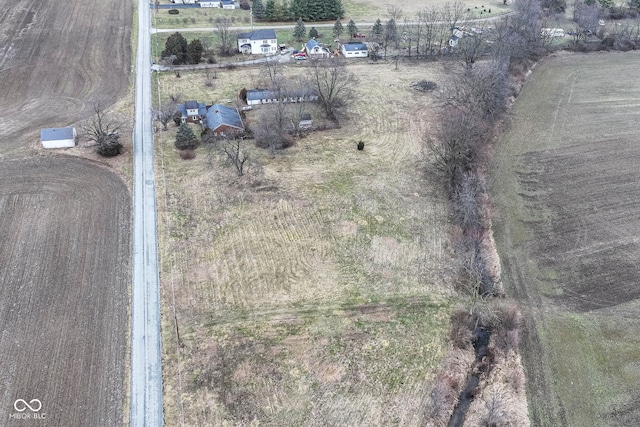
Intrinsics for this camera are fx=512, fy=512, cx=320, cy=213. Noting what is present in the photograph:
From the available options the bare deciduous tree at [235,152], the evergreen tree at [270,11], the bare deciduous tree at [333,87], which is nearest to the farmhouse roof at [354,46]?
the bare deciduous tree at [333,87]

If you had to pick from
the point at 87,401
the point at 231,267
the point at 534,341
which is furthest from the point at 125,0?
the point at 534,341

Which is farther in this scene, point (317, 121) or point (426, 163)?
point (317, 121)

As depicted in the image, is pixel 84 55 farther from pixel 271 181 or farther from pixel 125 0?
pixel 271 181

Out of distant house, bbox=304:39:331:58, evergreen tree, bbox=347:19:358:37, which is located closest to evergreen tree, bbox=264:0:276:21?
evergreen tree, bbox=347:19:358:37

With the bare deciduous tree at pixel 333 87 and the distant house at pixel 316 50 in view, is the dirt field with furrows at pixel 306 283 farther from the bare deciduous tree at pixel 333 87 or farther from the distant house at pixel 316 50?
the distant house at pixel 316 50

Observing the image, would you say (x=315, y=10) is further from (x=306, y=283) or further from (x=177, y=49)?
(x=306, y=283)

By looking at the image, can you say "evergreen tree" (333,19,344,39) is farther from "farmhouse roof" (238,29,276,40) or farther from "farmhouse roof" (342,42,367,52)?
"farmhouse roof" (238,29,276,40)
